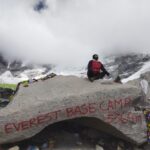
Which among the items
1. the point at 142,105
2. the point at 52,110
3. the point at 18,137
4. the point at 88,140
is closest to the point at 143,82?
the point at 142,105

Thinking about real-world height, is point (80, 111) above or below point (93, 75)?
below

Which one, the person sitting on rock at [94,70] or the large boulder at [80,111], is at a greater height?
the person sitting on rock at [94,70]

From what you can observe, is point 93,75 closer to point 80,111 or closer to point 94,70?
point 94,70

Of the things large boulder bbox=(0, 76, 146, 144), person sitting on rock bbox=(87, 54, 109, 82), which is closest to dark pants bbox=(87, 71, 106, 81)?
person sitting on rock bbox=(87, 54, 109, 82)

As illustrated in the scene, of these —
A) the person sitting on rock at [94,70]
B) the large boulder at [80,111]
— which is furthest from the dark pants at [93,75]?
the large boulder at [80,111]

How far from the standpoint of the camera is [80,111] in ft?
57.3

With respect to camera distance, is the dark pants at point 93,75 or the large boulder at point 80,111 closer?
the large boulder at point 80,111

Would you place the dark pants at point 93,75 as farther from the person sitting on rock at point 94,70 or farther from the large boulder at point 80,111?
the large boulder at point 80,111

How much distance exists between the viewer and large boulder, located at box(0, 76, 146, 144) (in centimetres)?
1667

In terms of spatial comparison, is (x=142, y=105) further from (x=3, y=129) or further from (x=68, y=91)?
(x=3, y=129)

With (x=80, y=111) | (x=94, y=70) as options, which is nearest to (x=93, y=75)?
(x=94, y=70)

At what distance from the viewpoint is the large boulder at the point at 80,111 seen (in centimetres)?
1667

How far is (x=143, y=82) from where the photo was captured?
20906 mm

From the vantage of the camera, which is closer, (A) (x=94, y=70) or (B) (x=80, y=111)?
(B) (x=80, y=111)
